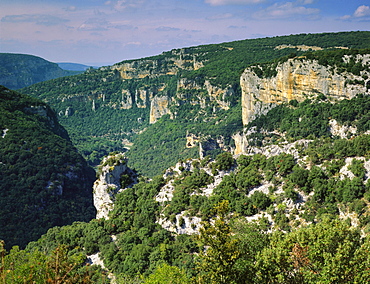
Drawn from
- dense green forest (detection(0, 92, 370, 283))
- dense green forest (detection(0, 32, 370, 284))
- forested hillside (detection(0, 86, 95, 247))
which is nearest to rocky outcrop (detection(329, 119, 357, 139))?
dense green forest (detection(0, 32, 370, 284))

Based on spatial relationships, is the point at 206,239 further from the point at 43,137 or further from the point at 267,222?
the point at 43,137

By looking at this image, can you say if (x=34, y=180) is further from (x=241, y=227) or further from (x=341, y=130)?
(x=341, y=130)

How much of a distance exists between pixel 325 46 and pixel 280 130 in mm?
52574

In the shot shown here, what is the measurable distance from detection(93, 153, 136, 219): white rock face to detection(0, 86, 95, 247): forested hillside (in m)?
13.2

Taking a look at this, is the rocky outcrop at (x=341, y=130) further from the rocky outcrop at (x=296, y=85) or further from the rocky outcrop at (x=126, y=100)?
the rocky outcrop at (x=126, y=100)

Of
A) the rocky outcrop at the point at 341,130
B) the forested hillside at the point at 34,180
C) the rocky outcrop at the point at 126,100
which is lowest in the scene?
the forested hillside at the point at 34,180

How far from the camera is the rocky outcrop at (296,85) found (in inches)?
1784

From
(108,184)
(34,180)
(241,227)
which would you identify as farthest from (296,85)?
(34,180)

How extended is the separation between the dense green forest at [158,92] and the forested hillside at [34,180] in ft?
83.6

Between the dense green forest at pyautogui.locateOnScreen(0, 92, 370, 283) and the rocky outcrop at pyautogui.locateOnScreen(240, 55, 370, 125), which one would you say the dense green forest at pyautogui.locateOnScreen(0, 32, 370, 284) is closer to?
the dense green forest at pyautogui.locateOnScreen(0, 92, 370, 283)

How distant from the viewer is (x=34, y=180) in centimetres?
5153

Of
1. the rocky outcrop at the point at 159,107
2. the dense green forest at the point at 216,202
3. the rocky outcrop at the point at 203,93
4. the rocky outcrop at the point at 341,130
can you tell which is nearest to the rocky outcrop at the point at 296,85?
the dense green forest at the point at 216,202

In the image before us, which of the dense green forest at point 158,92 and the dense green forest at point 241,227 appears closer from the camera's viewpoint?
the dense green forest at point 241,227

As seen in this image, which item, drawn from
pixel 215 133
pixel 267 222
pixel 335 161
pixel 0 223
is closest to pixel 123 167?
pixel 0 223
